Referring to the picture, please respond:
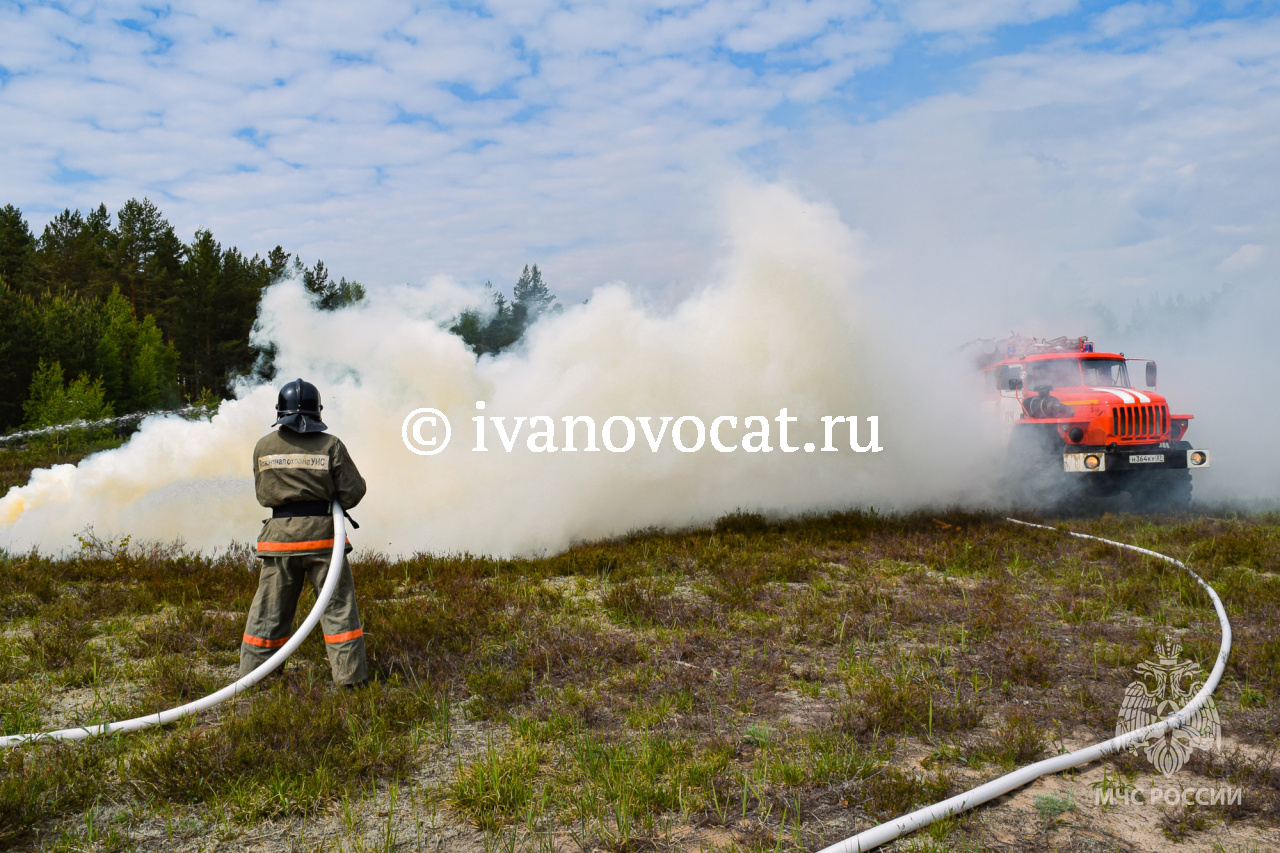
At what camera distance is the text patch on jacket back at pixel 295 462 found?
5465mm

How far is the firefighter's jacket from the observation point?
5422 millimetres

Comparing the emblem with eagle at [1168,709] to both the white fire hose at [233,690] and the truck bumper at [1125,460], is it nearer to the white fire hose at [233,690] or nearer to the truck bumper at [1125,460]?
the white fire hose at [233,690]

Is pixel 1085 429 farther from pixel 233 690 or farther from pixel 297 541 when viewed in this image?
pixel 233 690

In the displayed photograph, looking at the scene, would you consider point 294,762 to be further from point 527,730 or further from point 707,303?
point 707,303

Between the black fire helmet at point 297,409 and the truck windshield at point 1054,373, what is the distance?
12048mm

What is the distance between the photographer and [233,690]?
5.02 m

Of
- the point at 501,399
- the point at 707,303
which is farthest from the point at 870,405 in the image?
the point at 501,399

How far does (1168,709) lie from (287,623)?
237 inches

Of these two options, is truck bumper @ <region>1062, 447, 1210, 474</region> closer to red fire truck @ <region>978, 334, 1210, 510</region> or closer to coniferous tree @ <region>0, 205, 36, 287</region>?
red fire truck @ <region>978, 334, 1210, 510</region>

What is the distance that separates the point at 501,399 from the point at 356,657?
686cm

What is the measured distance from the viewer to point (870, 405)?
11859mm

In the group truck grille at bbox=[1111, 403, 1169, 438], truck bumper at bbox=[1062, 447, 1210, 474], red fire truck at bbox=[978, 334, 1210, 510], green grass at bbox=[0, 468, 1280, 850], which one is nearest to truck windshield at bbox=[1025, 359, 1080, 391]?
red fire truck at bbox=[978, 334, 1210, 510]

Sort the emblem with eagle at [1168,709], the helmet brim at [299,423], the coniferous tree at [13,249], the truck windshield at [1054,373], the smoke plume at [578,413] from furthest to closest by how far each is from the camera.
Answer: the coniferous tree at [13,249]
the truck windshield at [1054,373]
the smoke plume at [578,413]
the helmet brim at [299,423]
the emblem with eagle at [1168,709]

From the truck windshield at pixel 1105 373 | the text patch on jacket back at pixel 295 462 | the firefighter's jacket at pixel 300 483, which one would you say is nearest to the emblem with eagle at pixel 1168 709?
the firefighter's jacket at pixel 300 483
